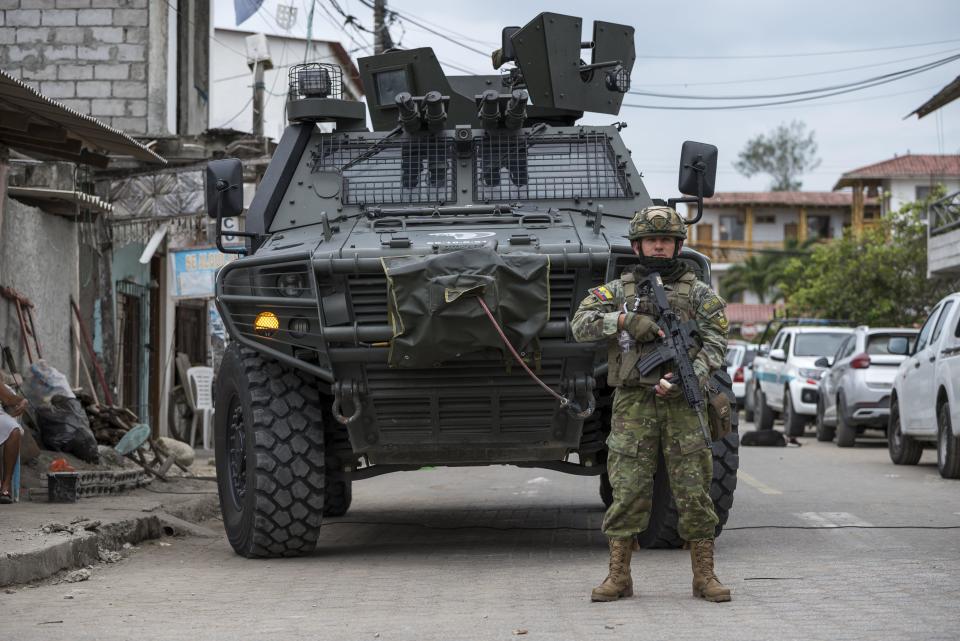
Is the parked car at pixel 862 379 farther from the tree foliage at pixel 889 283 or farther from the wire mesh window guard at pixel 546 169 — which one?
the tree foliage at pixel 889 283

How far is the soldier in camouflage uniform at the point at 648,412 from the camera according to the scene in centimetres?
655

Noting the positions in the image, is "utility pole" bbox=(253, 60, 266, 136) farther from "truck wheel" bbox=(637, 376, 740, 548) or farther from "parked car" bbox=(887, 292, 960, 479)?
"truck wheel" bbox=(637, 376, 740, 548)

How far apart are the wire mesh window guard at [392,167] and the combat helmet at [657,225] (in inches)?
108

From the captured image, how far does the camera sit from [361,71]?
10383mm

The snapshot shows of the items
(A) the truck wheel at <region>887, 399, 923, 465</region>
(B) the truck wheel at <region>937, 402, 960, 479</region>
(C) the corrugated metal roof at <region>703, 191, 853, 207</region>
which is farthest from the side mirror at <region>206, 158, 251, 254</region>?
(C) the corrugated metal roof at <region>703, 191, 853, 207</region>

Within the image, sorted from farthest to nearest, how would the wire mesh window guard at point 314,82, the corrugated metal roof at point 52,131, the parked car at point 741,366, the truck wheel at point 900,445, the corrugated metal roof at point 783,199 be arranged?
the corrugated metal roof at point 783,199
the parked car at point 741,366
the truck wheel at point 900,445
the corrugated metal roof at point 52,131
the wire mesh window guard at point 314,82

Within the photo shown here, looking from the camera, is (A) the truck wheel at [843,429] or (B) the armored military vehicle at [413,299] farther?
(A) the truck wheel at [843,429]

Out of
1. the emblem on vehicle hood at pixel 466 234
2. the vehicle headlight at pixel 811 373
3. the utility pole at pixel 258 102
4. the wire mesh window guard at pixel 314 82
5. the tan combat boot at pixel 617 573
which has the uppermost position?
the utility pole at pixel 258 102

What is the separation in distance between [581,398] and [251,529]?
6.53 ft

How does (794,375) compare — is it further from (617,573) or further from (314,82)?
(617,573)

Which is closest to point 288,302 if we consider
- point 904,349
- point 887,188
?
point 904,349

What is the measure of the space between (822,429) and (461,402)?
15.5m

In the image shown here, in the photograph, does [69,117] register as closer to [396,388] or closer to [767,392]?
[396,388]

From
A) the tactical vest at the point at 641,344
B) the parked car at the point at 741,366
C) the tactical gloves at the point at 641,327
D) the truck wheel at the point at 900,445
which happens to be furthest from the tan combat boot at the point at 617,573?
the parked car at the point at 741,366
